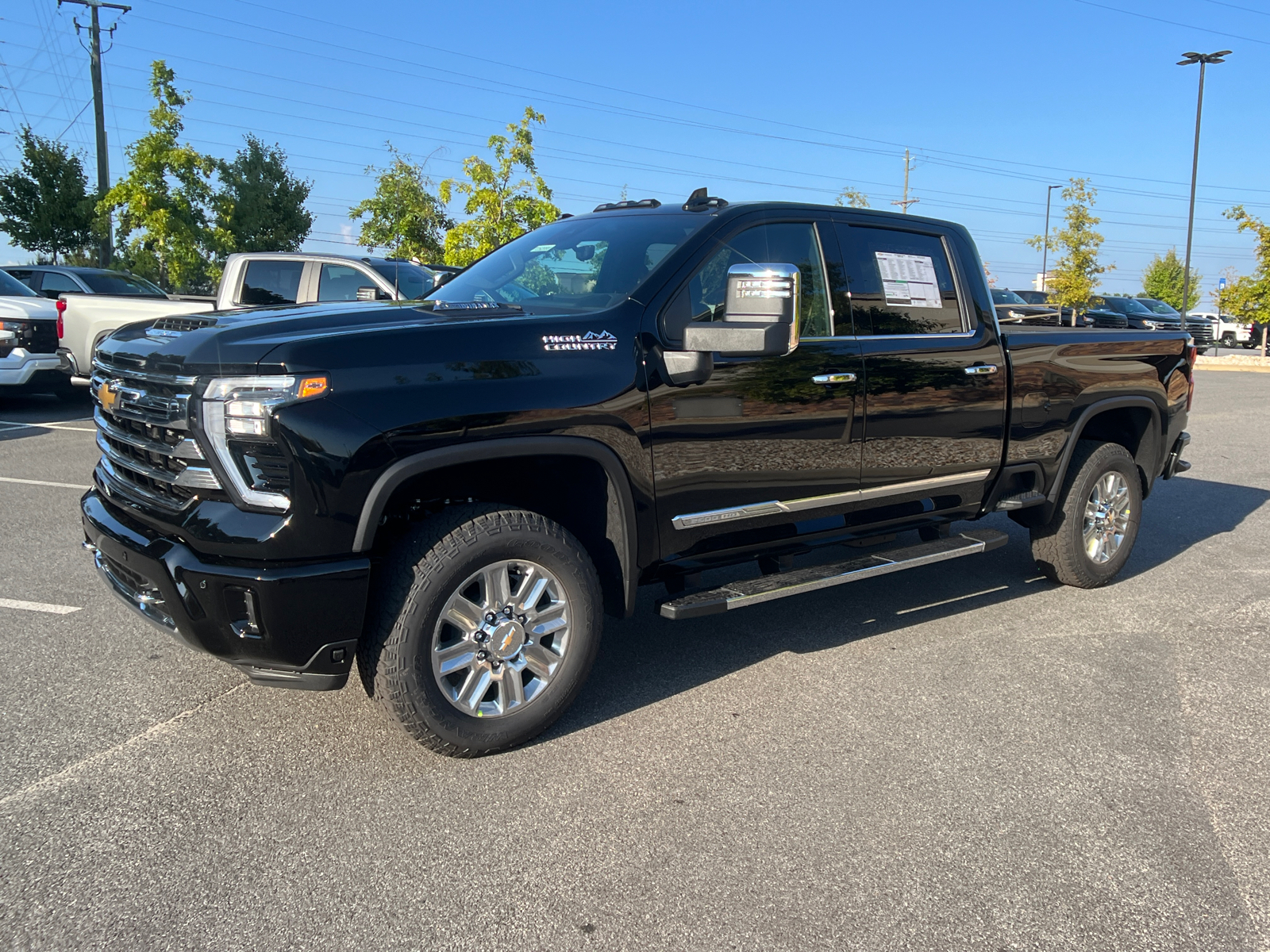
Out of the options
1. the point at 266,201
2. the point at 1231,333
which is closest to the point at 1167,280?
the point at 1231,333

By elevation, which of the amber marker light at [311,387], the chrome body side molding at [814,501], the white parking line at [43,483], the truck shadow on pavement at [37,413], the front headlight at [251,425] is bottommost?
the white parking line at [43,483]

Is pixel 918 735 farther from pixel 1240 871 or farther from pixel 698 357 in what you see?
pixel 698 357

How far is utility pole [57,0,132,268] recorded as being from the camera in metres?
24.8

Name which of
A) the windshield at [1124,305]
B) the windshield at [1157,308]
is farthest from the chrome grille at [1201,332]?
the windshield at [1124,305]

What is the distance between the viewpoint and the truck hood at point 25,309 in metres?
11.2

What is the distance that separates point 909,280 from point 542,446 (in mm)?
2388

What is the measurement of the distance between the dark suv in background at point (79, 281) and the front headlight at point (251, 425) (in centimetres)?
1245

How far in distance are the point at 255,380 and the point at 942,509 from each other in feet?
11.4

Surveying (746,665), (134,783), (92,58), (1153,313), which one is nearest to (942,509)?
(746,665)

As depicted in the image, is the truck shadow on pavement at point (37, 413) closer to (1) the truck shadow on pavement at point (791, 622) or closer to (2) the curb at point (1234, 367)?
(1) the truck shadow on pavement at point (791, 622)

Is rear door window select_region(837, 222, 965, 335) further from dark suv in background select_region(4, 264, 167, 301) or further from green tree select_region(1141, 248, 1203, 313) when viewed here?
green tree select_region(1141, 248, 1203, 313)

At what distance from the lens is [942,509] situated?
5.07 m

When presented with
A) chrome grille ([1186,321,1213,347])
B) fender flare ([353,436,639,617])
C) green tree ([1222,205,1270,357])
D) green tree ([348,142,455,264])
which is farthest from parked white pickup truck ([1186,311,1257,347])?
fender flare ([353,436,639,617])

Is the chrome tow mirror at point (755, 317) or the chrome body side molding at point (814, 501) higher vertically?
the chrome tow mirror at point (755, 317)
